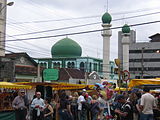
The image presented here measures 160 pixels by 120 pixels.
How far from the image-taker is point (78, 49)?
7231 centimetres

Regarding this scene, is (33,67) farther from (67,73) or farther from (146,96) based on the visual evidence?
(146,96)

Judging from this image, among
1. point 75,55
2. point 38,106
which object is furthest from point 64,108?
point 75,55

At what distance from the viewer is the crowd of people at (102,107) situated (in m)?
12.0

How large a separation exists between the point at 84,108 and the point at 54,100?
6.28 feet

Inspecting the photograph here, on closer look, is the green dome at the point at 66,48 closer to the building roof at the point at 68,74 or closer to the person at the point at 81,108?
the building roof at the point at 68,74

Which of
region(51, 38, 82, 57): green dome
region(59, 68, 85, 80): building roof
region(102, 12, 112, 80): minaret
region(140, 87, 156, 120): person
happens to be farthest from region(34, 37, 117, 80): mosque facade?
region(140, 87, 156, 120): person

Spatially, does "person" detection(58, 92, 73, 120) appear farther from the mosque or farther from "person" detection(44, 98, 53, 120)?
the mosque

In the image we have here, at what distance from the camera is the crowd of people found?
39.4 ft

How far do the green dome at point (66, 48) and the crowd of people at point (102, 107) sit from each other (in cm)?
5348

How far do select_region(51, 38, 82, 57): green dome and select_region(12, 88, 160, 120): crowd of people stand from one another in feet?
175

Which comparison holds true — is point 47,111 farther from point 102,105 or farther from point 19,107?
point 102,105

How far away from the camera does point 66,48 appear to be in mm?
70938

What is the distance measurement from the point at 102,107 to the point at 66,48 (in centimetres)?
5844

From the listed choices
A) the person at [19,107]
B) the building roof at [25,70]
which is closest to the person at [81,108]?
the person at [19,107]
